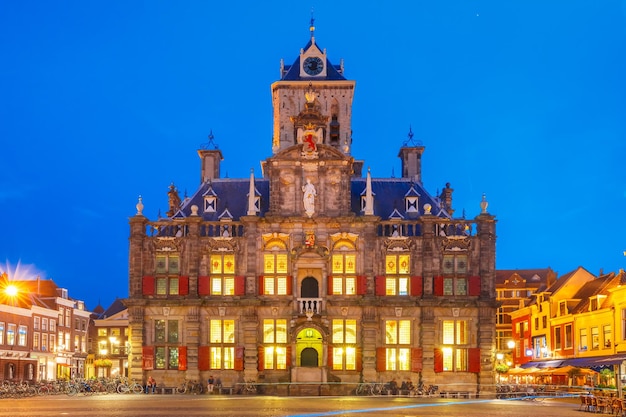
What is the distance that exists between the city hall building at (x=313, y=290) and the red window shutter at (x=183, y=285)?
7cm

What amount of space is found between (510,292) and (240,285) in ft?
180

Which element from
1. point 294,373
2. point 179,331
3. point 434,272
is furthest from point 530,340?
point 179,331

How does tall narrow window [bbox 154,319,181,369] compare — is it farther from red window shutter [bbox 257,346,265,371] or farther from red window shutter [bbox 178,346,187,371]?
red window shutter [bbox 257,346,265,371]

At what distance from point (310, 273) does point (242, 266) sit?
200 inches

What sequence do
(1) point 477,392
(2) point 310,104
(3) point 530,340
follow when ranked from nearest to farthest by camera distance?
1. (1) point 477,392
2. (2) point 310,104
3. (3) point 530,340

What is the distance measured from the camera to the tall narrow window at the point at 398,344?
61.7m

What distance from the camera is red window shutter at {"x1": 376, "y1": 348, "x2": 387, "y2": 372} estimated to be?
6134 centimetres

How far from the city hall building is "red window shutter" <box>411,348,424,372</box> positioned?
0.10 metres

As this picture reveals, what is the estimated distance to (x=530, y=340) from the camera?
85125 mm

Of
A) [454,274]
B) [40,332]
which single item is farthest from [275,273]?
[40,332]

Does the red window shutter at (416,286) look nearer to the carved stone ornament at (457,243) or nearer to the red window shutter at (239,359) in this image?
the carved stone ornament at (457,243)

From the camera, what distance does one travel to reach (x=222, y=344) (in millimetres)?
62031

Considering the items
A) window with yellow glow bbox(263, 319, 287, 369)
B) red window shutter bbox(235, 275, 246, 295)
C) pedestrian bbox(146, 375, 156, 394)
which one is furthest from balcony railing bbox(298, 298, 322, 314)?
pedestrian bbox(146, 375, 156, 394)

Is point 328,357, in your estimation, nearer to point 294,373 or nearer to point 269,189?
point 294,373
